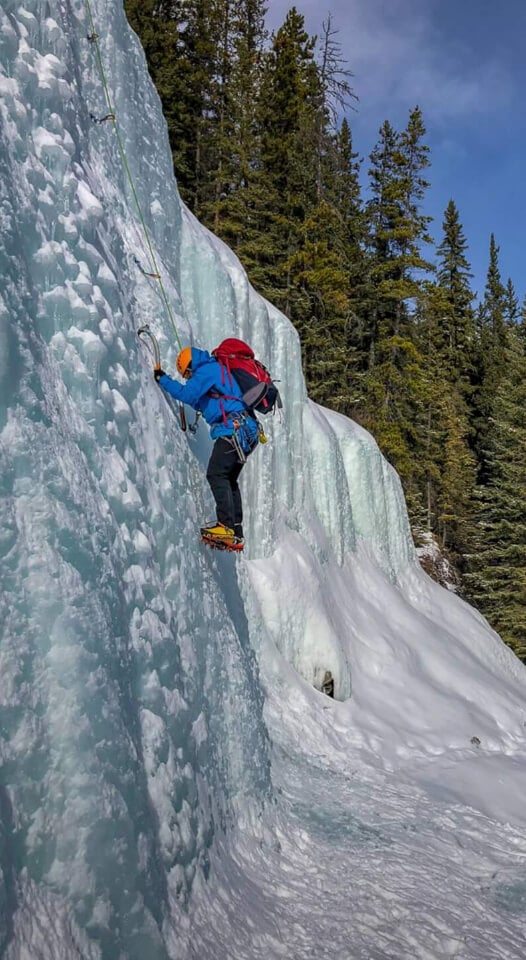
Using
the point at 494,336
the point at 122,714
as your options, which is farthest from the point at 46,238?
the point at 494,336

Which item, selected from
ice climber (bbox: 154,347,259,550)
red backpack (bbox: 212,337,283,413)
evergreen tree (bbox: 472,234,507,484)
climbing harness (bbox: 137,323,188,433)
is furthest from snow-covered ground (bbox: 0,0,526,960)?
evergreen tree (bbox: 472,234,507,484)

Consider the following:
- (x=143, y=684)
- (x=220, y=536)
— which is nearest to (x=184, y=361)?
(x=220, y=536)

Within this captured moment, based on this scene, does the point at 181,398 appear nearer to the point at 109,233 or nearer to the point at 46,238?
the point at 109,233

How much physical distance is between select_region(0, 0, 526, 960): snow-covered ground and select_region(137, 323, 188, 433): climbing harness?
0.45ft

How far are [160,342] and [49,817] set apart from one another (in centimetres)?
388

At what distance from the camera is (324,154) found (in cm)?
2278

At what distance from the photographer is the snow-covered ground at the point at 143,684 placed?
280 centimetres

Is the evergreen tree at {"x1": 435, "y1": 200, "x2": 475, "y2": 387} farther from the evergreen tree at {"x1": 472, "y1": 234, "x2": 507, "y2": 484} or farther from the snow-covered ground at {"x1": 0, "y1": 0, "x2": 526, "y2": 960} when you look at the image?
the snow-covered ground at {"x1": 0, "y1": 0, "x2": 526, "y2": 960}

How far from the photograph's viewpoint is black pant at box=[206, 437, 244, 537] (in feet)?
17.0

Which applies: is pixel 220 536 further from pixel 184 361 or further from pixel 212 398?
pixel 184 361

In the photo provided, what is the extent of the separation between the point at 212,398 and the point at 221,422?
196mm

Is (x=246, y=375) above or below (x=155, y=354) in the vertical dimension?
below

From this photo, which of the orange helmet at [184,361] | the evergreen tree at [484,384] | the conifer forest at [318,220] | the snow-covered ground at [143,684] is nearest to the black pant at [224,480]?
the snow-covered ground at [143,684]

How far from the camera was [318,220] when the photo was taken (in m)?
21.5
